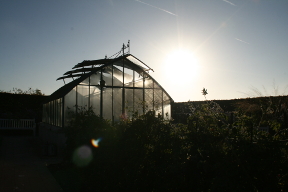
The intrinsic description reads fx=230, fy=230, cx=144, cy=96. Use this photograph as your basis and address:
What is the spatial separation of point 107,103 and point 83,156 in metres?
7.08

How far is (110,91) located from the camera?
12.4 metres

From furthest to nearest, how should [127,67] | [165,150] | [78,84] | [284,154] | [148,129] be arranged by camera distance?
[127,67] → [78,84] → [148,129] → [165,150] → [284,154]

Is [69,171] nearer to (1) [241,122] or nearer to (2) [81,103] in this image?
(2) [81,103]

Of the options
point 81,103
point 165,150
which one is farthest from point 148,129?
point 81,103

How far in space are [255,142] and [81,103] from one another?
31.1 ft

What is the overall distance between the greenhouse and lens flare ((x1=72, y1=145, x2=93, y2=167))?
5336mm

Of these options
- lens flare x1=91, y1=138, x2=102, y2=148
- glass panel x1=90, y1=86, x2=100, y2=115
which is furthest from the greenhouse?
lens flare x1=91, y1=138, x2=102, y2=148

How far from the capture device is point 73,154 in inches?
232

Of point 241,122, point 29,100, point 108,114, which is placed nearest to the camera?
point 241,122

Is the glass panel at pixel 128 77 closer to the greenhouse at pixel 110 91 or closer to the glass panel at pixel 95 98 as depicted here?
the greenhouse at pixel 110 91

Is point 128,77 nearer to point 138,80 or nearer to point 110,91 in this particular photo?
point 138,80

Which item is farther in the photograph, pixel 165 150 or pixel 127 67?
pixel 127 67

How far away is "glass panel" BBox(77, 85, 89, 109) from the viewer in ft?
36.8

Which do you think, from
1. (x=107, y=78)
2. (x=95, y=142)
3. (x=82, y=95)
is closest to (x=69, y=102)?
(x=82, y=95)
